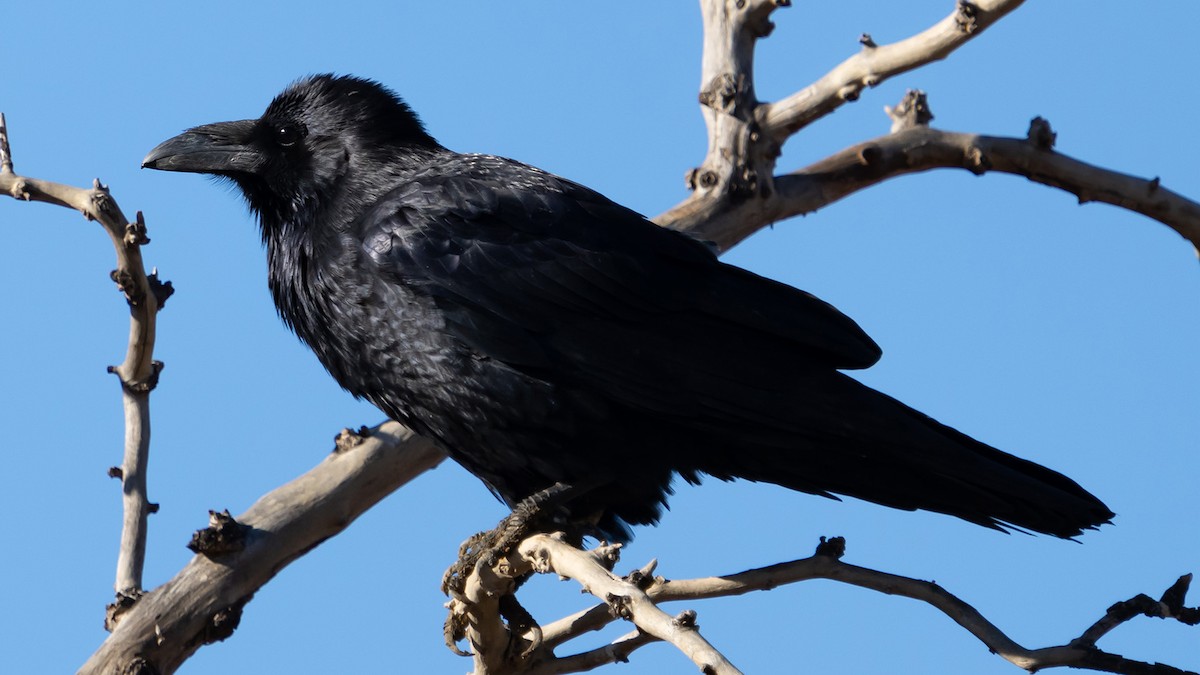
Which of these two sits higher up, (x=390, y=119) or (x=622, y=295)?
(x=390, y=119)

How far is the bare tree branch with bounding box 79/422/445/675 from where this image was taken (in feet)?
19.4

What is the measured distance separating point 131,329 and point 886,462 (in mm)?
2802

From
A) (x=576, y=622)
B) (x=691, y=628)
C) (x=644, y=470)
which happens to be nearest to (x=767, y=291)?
(x=644, y=470)

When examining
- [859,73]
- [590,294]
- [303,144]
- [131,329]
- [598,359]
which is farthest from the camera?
[859,73]

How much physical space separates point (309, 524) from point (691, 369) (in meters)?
2.62

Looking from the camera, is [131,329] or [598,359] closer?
[598,359]

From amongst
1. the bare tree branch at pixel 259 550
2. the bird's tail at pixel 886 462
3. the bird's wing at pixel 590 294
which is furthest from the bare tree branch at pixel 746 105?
the bird's tail at pixel 886 462

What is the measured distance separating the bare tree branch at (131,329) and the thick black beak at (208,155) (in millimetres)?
592

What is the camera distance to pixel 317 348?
16.7 ft

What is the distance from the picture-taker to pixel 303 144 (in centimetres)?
559

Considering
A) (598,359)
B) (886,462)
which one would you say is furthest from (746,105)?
(886,462)

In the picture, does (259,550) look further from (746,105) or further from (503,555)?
(746,105)

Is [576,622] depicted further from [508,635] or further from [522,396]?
[522,396]

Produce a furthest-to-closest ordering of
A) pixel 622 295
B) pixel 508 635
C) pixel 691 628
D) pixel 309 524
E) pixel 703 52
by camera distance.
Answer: pixel 703 52 < pixel 309 524 < pixel 622 295 < pixel 508 635 < pixel 691 628
